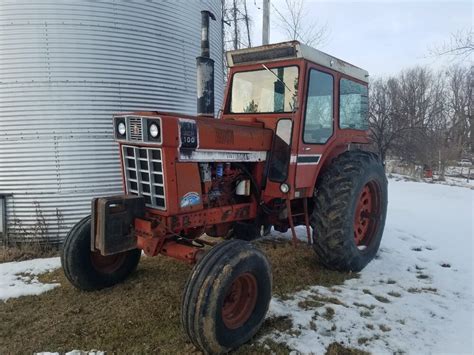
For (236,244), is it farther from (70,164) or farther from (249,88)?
(70,164)

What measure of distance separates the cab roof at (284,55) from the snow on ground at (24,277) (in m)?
3.28

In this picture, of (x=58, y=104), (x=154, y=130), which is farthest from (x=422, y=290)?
(x=58, y=104)

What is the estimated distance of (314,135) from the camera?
444 centimetres

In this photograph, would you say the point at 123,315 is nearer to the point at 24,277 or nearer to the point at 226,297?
the point at 226,297

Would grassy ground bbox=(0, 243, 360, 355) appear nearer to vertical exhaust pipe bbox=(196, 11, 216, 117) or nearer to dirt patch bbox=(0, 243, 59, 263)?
dirt patch bbox=(0, 243, 59, 263)

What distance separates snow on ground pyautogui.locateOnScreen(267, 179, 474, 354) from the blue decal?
3.94 feet

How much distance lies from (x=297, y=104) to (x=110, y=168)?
3691 mm

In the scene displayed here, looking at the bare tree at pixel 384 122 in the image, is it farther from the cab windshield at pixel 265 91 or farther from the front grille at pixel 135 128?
the front grille at pixel 135 128

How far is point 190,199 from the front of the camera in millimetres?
3436

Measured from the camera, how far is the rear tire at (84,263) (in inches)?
153

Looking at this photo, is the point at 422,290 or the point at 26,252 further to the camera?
the point at 26,252

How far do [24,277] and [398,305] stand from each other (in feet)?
13.9

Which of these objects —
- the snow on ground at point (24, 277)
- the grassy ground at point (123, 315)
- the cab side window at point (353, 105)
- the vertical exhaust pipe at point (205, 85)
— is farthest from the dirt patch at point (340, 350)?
the vertical exhaust pipe at point (205, 85)

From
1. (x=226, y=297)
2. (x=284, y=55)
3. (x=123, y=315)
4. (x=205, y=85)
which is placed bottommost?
(x=123, y=315)
